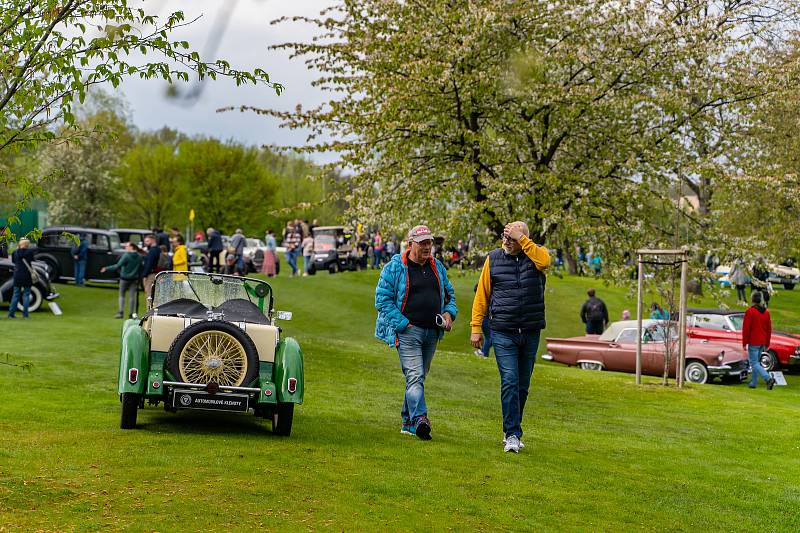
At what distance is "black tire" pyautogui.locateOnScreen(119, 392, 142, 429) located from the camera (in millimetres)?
10289

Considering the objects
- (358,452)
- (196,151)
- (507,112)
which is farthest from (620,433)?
(196,151)

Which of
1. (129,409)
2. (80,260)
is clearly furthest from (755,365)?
(80,260)

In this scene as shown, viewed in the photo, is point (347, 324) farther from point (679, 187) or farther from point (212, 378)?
point (212, 378)

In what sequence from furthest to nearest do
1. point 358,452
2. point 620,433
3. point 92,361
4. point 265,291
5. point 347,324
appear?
point 347,324 → point 92,361 → point 620,433 → point 265,291 → point 358,452

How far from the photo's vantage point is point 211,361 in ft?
33.6

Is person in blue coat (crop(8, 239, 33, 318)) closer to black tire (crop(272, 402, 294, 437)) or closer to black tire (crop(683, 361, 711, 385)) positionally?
black tire (crop(683, 361, 711, 385))

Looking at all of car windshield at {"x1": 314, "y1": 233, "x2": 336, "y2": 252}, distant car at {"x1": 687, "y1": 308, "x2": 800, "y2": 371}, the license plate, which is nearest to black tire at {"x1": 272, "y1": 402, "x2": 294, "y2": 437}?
the license plate

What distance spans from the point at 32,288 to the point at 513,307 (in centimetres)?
2096

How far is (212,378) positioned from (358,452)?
1.59m

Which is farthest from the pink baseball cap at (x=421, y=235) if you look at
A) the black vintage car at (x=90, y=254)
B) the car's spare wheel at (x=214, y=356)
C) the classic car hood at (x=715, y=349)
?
the black vintage car at (x=90, y=254)

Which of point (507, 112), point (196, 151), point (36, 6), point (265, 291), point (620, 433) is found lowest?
point (620, 433)

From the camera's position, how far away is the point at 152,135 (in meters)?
102

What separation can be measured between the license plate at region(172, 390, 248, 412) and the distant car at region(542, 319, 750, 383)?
13.5 meters

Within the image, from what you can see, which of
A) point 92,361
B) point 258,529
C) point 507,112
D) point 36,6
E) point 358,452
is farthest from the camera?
point 507,112
